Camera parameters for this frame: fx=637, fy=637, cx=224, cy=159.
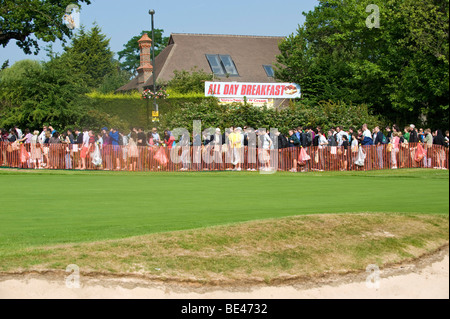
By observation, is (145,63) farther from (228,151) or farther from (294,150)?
(294,150)

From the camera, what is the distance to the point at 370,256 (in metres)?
8.29

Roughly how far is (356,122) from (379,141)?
13.6 metres

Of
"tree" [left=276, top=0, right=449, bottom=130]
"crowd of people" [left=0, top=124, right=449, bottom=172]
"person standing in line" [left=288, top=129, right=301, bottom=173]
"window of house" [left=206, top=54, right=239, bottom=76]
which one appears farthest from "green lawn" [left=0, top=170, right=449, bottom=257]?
"window of house" [left=206, top=54, right=239, bottom=76]

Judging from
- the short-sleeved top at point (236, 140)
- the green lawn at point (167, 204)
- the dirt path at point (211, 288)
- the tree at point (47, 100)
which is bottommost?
the dirt path at point (211, 288)

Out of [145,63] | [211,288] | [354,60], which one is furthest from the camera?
[145,63]

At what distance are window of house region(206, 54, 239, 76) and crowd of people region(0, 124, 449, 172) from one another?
119ft

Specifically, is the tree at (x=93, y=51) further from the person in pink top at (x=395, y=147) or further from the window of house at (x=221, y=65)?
the person in pink top at (x=395, y=147)

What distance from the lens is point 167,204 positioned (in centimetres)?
1520

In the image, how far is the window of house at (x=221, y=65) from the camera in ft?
224

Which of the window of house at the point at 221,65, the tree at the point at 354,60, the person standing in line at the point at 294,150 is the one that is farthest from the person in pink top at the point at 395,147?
the window of house at the point at 221,65

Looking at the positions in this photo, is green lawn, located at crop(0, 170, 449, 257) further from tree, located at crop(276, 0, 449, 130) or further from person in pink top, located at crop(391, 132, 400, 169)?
tree, located at crop(276, 0, 449, 130)

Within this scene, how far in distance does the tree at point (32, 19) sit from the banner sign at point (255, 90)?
13164 millimetres

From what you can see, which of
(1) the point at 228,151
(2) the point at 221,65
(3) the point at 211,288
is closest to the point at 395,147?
(1) the point at 228,151

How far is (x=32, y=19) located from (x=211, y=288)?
47.7 metres
